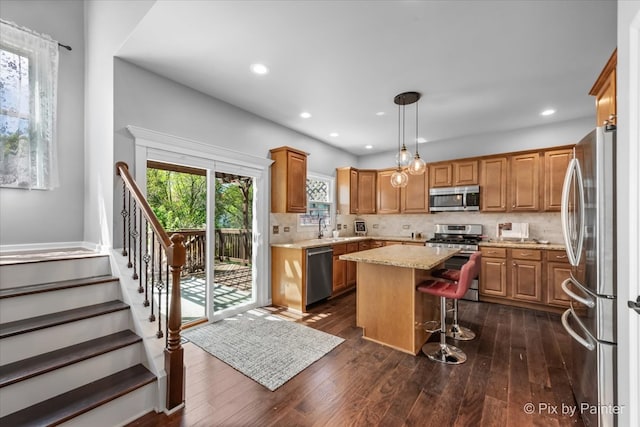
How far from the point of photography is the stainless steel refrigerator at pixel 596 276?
4.81 ft

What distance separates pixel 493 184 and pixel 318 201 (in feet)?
10.4

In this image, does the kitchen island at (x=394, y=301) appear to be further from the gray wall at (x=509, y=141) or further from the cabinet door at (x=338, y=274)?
the gray wall at (x=509, y=141)

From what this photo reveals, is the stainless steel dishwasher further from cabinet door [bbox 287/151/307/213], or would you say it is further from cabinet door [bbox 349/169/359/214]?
cabinet door [bbox 349/169/359/214]

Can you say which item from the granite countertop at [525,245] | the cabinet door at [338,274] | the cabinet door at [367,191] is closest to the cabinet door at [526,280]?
the granite countertop at [525,245]

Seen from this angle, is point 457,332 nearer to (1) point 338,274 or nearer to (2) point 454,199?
(1) point 338,274

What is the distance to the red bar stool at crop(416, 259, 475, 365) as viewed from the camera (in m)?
2.40

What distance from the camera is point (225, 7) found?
6.45ft

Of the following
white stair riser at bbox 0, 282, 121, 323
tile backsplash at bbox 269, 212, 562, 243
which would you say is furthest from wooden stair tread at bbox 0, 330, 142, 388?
tile backsplash at bbox 269, 212, 562, 243

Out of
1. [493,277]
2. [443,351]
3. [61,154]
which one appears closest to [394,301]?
[443,351]

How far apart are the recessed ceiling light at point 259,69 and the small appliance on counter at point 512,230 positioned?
4.60 meters

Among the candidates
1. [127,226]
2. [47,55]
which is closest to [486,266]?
[127,226]

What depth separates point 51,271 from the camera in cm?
217

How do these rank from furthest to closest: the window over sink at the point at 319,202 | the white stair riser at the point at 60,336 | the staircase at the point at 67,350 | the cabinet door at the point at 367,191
Answer: 1. the cabinet door at the point at 367,191
2. the window over sink at the point at 319,202
3. the white stair riser at the point at 60,336
4. the staircase at the point at 67,350

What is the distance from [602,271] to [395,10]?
2193 millimetres
